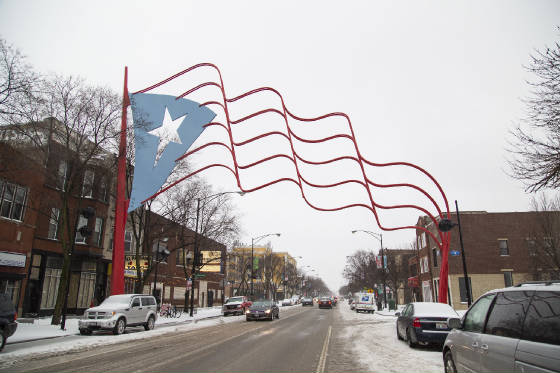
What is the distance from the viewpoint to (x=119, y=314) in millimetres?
16672

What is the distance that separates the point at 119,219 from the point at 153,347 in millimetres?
11486

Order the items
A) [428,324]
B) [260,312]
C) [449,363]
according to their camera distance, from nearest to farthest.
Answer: [449,363] → [428,324] → [260,312]

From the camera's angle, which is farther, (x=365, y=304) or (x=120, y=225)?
(x=365, y=304)

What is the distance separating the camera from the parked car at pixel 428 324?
1147cm

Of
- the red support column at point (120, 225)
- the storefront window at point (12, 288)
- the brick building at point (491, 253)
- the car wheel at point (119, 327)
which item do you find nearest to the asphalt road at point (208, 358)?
the car wheel at point (119, 327)

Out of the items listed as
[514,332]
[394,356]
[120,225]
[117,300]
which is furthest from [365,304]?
[514,332]

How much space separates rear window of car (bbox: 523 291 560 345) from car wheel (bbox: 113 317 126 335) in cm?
1630

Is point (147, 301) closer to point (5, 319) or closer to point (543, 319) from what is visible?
point (5, 319)

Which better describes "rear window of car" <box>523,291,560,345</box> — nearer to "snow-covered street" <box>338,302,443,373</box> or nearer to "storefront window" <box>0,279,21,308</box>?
"snow-covered street" <box>338,302,443,373</box>

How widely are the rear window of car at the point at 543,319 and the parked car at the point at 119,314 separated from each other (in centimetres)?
1620

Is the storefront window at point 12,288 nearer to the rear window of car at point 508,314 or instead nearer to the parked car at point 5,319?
the parked car at point 5,319

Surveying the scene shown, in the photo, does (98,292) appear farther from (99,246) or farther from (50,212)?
(50,212)

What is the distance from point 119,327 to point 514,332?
16.4 meters

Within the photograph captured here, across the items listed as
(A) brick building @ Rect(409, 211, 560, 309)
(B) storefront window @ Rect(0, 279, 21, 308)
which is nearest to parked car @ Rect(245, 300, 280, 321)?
(B) storefront window @ Rect(0, 279, 21, 308)
